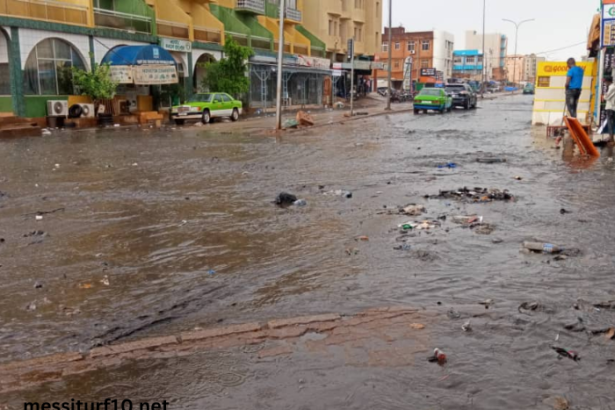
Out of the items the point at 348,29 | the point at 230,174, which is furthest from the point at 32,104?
the point at 348,29

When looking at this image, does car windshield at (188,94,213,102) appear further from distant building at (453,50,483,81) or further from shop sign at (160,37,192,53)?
distant building at (453,50,483,81)

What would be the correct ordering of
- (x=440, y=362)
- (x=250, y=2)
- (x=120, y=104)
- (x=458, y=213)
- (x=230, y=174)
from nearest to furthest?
(x=440, y=362)
(x=458, y=213)
(x=230, y=174)
(x=120, y=104)
(x=250, y=2)

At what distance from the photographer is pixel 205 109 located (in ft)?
104

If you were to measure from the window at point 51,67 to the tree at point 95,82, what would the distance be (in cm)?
54

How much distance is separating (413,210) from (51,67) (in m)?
25.8

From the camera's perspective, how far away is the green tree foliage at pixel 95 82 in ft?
98.8

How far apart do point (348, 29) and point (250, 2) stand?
21.7 meters

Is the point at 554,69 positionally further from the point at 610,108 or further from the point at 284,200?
the point at 284,200

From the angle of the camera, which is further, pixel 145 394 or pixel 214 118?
pixel 214 118

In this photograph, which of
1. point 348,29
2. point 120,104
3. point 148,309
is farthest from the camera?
point 348,29

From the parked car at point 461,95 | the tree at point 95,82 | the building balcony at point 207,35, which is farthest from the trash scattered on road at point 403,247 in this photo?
the parked car at point 461,95

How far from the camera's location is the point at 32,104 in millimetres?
28516

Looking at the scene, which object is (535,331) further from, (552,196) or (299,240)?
(552,196)

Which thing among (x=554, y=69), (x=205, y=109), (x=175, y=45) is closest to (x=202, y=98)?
(x=205, y=109)
